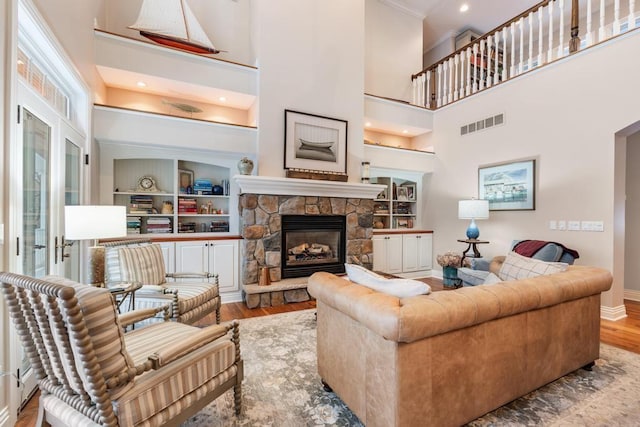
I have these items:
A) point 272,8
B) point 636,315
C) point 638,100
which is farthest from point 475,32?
point 636,315

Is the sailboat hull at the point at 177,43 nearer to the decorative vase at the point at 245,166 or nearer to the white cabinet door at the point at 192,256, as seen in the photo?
the decorative vase at the point at 245,166

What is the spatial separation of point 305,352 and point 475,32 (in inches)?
299

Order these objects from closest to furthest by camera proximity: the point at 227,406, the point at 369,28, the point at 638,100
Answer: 1. the point at 227,406
2. the point at 638,100
3. the point at 369,28

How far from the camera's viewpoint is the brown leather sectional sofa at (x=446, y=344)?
1.39m

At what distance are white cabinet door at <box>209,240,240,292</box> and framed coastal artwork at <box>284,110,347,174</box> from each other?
4.59 feet

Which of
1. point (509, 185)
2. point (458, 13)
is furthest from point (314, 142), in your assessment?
point (458, 13)

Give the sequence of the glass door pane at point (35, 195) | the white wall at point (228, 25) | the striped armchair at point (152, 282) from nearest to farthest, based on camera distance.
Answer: the glass door pane at point (35, 195) → the striped armchair at point (152, 282) → the white wall at point (228, 25)

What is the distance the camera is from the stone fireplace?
4008 millimetres

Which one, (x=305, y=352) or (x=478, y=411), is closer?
(x=478, y=411)

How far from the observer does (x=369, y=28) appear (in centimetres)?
586

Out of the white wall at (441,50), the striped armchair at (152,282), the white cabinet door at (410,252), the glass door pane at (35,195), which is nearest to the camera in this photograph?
the glass door pane at (35,195)

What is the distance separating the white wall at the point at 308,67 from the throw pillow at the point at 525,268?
108 inches

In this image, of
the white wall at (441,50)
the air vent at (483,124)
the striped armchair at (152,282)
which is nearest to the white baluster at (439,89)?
the air vent at (483,124)

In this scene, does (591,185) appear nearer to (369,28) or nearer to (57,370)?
(369,28)
